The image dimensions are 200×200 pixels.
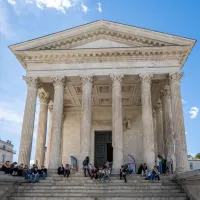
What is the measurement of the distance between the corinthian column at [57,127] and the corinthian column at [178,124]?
8.41 metres

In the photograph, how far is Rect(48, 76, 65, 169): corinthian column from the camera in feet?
58.1

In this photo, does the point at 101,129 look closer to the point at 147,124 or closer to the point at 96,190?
the point at 147,124

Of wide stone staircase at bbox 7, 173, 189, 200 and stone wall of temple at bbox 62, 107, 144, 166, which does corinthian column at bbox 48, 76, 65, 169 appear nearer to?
wide stone staircase at bbox 7, 173, 189, 200

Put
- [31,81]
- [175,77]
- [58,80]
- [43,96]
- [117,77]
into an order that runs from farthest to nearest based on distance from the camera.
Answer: [43,96]
[31,81]
[58,80]
[117,77]
[175,77]

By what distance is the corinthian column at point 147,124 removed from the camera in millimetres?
17203

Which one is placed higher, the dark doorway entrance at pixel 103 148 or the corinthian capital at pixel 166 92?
the corinthian capital at pixel 166 92

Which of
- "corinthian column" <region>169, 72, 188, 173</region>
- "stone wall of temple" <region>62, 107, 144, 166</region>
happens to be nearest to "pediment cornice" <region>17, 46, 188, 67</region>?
"corinthian column" <region>169, 72, 188, 173</region>

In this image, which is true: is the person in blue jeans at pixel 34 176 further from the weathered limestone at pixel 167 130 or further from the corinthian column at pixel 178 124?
the weathered limestone at pixel 167 130

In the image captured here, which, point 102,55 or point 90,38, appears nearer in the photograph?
point 102,55

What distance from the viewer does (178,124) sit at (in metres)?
17.9

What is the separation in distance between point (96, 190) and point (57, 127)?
6366mm

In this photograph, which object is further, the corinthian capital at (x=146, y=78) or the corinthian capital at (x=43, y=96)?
the corinthian capital at (x=43, y=96)

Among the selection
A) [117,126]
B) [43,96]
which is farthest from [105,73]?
[43,96]

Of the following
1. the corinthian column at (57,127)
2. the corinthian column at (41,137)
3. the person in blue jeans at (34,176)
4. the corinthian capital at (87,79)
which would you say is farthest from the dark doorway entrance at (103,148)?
the person in blue jeans at (34,176)
